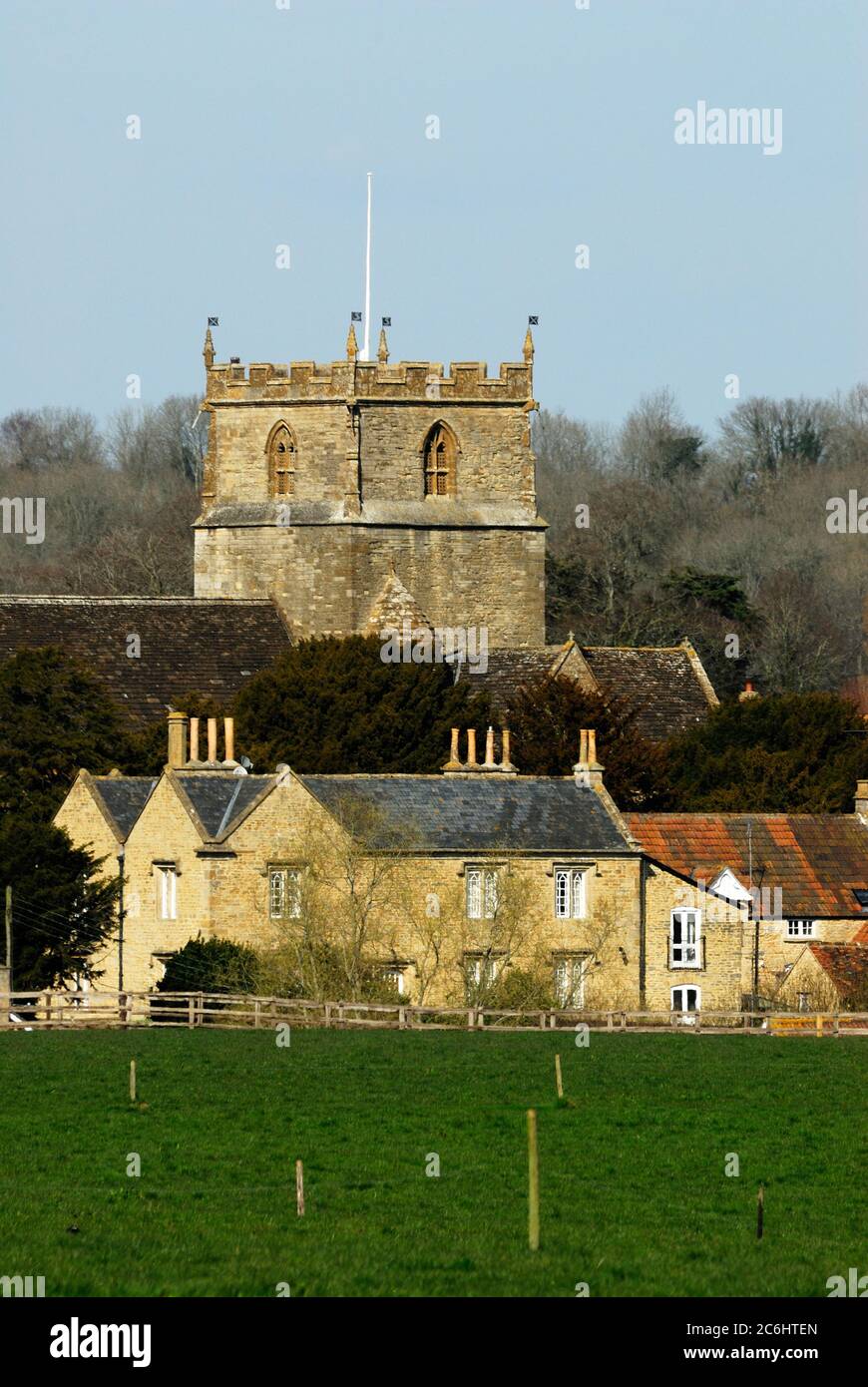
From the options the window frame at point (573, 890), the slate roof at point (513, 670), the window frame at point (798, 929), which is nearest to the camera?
the window frame at point (573, 890)

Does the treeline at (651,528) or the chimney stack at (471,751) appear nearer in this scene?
the chimney stack at (471,751)

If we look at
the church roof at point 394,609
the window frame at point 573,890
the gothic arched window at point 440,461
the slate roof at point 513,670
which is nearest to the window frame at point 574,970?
the window frame at point 573,890

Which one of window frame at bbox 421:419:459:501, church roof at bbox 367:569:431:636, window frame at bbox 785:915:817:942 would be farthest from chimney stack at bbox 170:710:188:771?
window frame at bbox 421:419:459:501

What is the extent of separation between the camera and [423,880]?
52469 millimetres

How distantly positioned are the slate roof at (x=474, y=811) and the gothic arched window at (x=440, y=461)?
61.9 ft

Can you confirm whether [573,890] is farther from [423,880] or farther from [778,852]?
[778,852]

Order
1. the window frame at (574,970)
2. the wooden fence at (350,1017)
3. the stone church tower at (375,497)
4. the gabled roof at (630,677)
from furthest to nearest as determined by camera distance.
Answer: the stone church tower at (375,497) → the gabled roof at (630,677) → the window frame at (574,970) → the wooden fence at (350,1017)

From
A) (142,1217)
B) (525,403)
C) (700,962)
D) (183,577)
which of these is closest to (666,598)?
(183,577)

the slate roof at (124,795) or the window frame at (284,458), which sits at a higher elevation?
the window frame at (284,458)

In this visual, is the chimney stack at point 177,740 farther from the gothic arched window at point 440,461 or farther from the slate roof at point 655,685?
the gothic arched window at point 440,461

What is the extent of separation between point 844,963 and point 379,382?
1037 inches

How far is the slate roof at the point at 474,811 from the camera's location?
53.1 meters

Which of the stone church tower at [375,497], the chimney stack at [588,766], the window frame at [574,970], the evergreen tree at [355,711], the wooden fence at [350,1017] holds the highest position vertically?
the stone church tower at [375,497]
